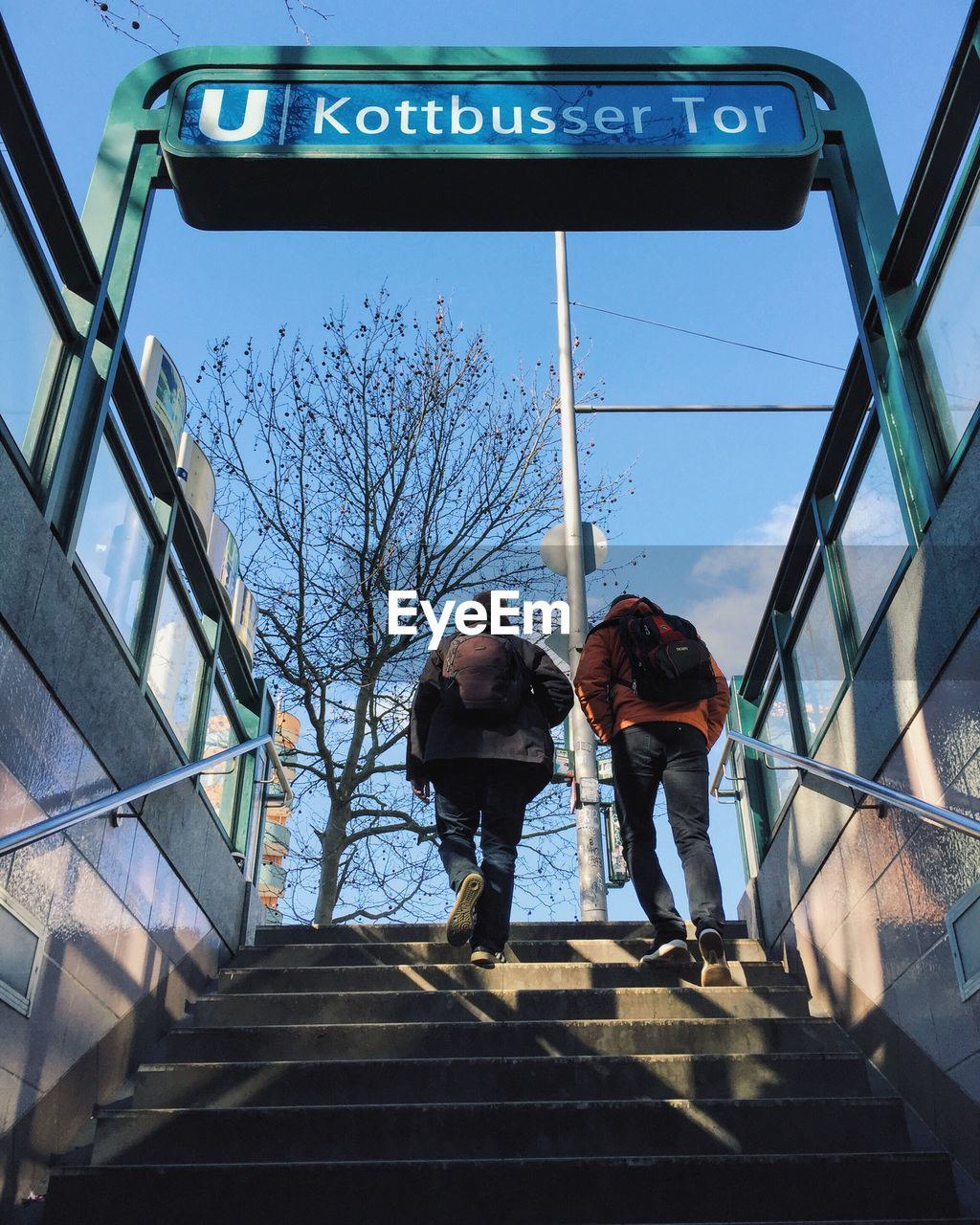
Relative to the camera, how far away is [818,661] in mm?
5656

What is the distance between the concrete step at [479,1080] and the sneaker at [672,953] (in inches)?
35.1

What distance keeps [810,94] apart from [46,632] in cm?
436

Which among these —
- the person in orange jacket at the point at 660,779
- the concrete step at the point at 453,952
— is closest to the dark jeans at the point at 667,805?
the person in orange jacket at the point at 660,779

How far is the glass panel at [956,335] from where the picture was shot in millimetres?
3885

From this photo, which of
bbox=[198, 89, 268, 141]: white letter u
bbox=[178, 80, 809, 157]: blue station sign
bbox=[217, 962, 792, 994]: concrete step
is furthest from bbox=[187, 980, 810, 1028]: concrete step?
bbox=[198, 89, 268, 141]: white letter u

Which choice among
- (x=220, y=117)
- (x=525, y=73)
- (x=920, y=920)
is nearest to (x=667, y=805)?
(x=920, y=920)

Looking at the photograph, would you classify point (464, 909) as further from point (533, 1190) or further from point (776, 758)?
point (776, 758)

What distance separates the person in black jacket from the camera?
16.6ft

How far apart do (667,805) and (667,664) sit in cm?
62

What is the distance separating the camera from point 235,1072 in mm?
4227

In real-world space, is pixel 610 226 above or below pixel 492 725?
above

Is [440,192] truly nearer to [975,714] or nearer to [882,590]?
[882,590]

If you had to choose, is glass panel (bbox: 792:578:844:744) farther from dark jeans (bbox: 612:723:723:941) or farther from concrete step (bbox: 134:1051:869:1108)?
concrete step (bbox: 134:1051:869:1108)

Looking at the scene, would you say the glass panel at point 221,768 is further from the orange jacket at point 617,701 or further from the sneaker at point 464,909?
the orange jacket at point 617,701
